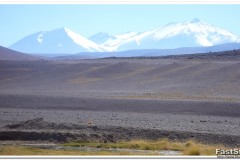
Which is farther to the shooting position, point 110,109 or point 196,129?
point 110,109

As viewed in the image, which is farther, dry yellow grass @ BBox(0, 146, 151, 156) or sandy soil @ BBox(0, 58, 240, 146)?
sandy soil @ BBox(0, 58, 240, 146)

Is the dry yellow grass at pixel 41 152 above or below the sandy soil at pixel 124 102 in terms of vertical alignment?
below

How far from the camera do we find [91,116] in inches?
1152

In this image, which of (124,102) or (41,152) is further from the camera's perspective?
(124,102)

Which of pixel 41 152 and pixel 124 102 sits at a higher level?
pixel 124 102

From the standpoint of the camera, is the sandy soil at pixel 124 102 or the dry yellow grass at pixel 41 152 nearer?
the dry yellow grass at pixel 41 152

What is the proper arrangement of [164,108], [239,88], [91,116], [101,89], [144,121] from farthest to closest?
[101,89] < [239,88] < [164,108] < [91,116] < [144,121]

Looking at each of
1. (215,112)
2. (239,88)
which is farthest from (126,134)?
(239,88)

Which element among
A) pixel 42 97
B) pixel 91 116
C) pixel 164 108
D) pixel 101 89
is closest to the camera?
pixel 91 116

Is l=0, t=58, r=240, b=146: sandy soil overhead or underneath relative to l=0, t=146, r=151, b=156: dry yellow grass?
overhead

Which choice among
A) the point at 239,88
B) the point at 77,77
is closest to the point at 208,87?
the point at 239,88

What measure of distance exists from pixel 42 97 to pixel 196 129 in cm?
1569

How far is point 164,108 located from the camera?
32594mm

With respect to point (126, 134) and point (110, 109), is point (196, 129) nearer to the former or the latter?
point (126, 134)
